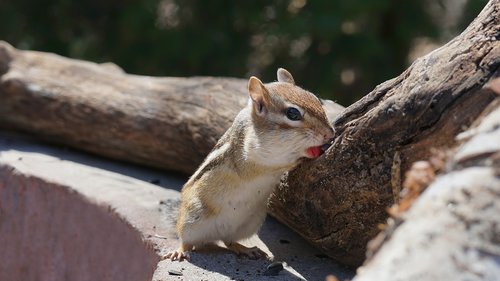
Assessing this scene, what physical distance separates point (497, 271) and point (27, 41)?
289 inches

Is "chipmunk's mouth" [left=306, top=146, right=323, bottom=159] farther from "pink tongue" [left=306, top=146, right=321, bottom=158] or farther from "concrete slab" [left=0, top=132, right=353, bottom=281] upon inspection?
"concrete slab" [left=0, top=132, right=353, bottom=281]

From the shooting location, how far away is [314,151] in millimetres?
3879

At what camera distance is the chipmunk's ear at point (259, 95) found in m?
4.02

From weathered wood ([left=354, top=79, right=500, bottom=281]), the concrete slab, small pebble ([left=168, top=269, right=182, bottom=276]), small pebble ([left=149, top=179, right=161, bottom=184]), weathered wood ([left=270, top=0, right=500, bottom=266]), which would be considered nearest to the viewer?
weathered wood ([left=354, top=79, right=500, bottom=281])

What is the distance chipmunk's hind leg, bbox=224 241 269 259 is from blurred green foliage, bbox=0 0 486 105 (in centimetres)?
381

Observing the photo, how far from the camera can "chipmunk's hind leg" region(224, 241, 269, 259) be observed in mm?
4266

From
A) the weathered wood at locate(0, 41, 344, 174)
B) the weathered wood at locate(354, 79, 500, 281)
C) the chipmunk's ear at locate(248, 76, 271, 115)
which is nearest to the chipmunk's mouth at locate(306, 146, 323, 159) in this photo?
the chipmunk's ear at locate(248, 76, 271, 115)

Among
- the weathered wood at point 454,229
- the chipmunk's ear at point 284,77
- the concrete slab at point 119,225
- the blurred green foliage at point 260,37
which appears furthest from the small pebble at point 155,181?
the weathered wood at point 454,229

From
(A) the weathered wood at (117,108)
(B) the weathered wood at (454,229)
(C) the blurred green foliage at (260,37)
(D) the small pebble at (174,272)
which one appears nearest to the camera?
(B) the weathered wood at (454,229)

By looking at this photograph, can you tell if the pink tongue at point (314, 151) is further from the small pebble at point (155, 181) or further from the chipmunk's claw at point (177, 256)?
the small pebble at point (155, 181)

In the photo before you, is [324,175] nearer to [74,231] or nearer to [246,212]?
[246,212]

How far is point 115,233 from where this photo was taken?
4.70m

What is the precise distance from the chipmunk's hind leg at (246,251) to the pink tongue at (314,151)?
646mm

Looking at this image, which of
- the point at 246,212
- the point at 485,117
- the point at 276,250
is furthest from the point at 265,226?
the point at 485,117
